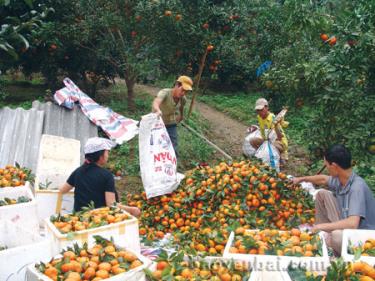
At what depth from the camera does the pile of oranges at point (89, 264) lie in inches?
111

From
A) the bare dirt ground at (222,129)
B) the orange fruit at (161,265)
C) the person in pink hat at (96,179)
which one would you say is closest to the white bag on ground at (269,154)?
the bare dirt ground at (222,129)

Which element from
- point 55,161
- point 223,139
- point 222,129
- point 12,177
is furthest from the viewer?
point 222,129

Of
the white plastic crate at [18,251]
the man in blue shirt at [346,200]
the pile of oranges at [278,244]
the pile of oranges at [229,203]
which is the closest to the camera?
the pile of oranges at [278,244]

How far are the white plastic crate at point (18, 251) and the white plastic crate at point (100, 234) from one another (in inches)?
3.9

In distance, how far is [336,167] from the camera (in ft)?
13.5

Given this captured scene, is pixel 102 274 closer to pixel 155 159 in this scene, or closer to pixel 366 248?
pixel 366 248

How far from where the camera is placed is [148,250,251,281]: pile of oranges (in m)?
2.92

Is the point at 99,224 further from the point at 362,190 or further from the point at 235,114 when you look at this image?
the point at 235,114

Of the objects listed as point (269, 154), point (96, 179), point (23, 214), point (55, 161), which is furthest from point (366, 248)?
point (55, 161)

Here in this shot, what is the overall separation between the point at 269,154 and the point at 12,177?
11.1 feet

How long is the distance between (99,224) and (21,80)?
11419 millimetres

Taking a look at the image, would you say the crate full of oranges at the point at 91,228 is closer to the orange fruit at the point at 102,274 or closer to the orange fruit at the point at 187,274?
the orange fruit at the point at 102,274

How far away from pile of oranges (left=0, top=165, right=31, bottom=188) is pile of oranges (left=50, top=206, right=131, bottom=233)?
1450 millimetres

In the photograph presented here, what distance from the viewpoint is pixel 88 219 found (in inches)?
146
